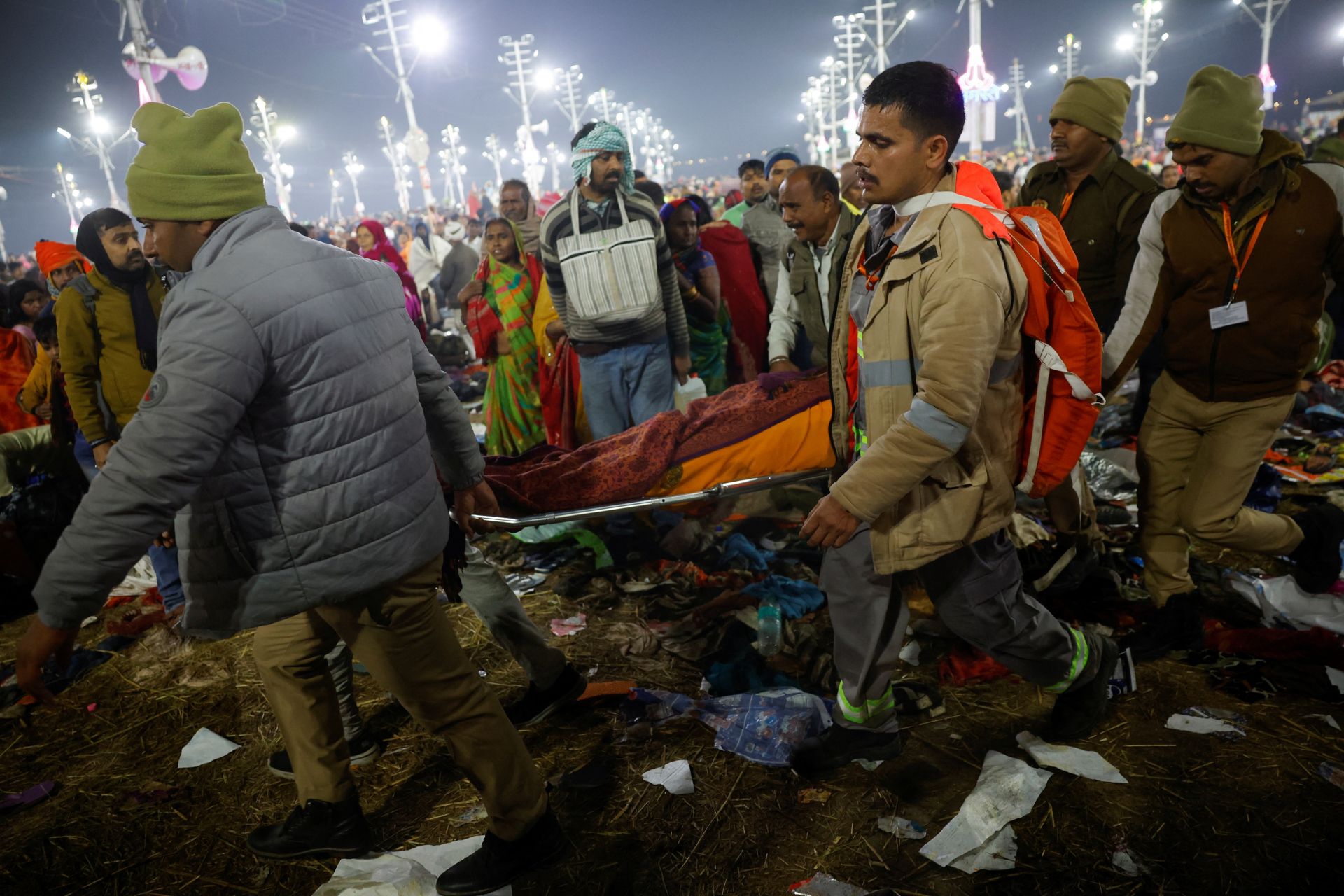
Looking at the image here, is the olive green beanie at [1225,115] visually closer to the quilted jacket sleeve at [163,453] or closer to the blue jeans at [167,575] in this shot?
the quilted jacket sleeve at [163,453]

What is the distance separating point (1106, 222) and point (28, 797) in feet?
19.0

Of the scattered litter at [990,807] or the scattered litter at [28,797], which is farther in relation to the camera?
the scattered litter at [28,797]

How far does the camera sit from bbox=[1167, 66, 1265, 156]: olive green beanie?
2734 millimetres

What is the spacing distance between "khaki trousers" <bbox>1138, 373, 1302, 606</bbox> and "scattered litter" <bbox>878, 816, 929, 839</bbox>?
69.3 inches

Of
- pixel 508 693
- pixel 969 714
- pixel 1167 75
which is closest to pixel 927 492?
pixel 969 714

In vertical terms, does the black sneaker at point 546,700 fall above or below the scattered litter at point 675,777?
above

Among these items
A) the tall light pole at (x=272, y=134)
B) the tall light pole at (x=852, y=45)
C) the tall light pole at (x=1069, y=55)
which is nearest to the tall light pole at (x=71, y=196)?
the tall light pole at (x=272, y=134)

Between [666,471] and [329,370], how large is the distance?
2.00 metres

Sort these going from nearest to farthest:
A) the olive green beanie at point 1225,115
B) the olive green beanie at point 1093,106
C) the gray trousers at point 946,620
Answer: the gray trousers at point 946,620 < the olive green beanie at point 1225,115 < the olive green beanie at point 1093,106

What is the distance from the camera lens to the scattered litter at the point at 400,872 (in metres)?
2.19

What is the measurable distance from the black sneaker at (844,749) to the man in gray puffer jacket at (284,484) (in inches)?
35.1

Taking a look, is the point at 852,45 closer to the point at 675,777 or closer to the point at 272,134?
the point at 272,134

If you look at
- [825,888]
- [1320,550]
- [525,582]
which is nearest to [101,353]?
[525,582]

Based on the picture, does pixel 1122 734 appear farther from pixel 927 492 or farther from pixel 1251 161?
pixel 1251 161
